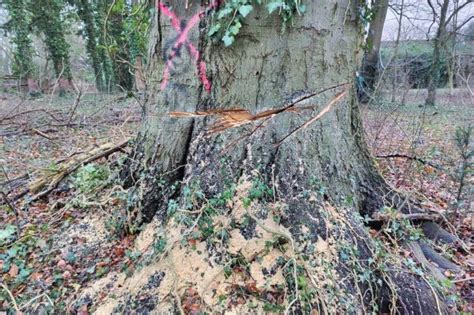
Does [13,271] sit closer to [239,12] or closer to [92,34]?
[239,12]

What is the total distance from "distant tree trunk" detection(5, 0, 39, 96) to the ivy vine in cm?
1255

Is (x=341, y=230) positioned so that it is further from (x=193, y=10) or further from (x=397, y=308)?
(x=193, y=10)

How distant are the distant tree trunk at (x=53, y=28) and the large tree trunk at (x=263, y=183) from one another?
491 inches

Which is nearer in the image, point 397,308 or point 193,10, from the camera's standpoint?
point 397,308

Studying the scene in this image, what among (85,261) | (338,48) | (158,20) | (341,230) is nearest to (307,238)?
(341,230)

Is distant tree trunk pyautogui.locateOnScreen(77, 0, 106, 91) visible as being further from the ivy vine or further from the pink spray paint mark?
the ivy vine

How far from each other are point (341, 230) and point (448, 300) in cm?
73

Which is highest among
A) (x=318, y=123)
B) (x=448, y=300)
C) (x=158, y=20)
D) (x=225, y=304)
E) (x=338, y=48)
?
(x=158, y=20)

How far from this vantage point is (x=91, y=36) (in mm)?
14328

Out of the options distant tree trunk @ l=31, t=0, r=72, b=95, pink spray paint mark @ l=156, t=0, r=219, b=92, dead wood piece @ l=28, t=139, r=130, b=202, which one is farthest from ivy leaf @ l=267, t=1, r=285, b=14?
distant tree trunk @ l=31, t=0, r=72, b=95

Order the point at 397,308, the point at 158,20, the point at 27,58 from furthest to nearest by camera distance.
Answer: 1. the point at 27,58
2. the point at 158,20
3. the point at 397,308

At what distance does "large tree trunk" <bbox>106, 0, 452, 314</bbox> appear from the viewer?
1.74m

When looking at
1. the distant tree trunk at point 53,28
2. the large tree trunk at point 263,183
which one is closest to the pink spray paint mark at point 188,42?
the large tree trunk at point 263,183

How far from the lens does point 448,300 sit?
1.88 metres
